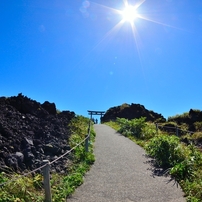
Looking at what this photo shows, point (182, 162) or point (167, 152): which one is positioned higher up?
A: point (167, 152)

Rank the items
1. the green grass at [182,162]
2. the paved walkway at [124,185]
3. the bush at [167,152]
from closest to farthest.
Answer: the paved walkway at [124,185] < the green grass at [182,162] < the bush at [167,152]

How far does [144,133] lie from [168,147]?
22.8 ft

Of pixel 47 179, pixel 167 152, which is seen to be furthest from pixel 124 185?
pixel 167 152

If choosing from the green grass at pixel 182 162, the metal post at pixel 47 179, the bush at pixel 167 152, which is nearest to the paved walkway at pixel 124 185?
the green grass at pixel 182 162

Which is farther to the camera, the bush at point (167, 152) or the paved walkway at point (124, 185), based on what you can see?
the bush at point (167, 152)

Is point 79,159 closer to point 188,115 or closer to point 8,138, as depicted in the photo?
point 8,138

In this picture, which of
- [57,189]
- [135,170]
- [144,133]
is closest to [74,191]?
[57,189]

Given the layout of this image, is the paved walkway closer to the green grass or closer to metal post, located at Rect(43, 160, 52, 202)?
the green grass

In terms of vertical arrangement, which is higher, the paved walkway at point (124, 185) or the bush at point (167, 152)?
the bush at point (167, 152)

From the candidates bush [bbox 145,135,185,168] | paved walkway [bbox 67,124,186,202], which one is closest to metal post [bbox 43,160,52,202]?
paved walkway [bbox 67,124,186,202]

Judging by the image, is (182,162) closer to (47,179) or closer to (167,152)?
(167,152)

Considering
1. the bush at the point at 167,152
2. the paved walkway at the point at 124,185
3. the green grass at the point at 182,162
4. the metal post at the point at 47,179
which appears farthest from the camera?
the bush at the point at 167,152

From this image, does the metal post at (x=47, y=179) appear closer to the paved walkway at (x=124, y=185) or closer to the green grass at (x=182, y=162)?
the paved walkway at (x=124, y=185)

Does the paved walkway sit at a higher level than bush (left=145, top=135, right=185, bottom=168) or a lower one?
lower
